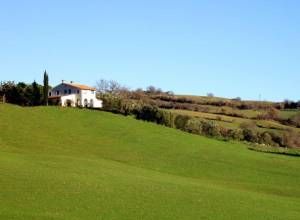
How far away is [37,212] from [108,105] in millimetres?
75494

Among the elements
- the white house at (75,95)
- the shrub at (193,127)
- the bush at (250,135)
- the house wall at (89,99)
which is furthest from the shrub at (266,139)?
the house wall at (89,99)

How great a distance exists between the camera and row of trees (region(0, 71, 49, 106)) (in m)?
95.6

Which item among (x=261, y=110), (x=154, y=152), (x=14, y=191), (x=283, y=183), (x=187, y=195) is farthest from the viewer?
(x=261, y=110)

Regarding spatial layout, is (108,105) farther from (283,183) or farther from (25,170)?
(25,170)

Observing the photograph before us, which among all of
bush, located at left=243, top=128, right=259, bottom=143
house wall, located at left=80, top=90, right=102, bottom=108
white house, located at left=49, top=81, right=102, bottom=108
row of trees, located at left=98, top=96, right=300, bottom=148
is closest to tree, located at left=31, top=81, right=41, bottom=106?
white house, located at left=49, top=81, right=102, bottom=108

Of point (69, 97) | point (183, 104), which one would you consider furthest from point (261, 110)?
point (69, 97)

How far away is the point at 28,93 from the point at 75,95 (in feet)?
79.8

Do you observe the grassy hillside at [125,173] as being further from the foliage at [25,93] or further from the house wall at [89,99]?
the house wall at [89,99]

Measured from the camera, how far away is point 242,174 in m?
51.6

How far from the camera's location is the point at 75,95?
395 feet

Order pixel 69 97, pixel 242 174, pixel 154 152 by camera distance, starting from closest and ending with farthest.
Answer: pixel 242 174 → pixel 154 152 → pixel 69 97

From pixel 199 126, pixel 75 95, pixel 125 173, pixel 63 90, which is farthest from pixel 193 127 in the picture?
pixel 63 90

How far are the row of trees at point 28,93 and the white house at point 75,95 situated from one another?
8855mm

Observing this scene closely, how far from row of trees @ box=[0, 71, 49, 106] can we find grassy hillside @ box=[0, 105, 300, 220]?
19.4 metres
